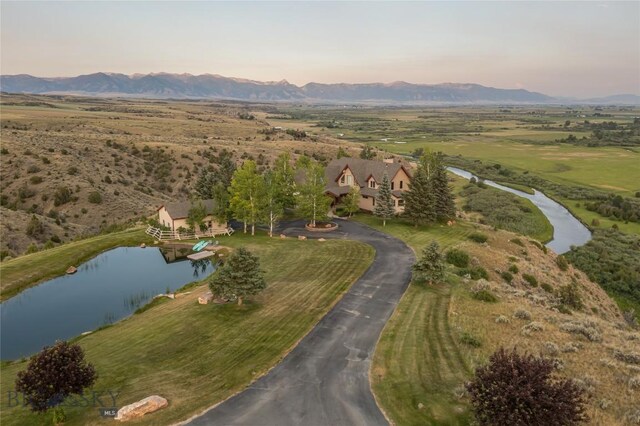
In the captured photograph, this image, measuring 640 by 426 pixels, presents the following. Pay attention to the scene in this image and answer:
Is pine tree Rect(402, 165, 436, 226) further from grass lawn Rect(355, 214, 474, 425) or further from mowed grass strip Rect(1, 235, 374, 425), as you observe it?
grass lawn Rect(355, 214, 474, 425)

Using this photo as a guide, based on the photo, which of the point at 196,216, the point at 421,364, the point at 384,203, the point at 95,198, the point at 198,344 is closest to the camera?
the point at 421,364

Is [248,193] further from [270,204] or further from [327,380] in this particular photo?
[327,380]

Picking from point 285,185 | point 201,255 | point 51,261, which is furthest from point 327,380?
point 285,185

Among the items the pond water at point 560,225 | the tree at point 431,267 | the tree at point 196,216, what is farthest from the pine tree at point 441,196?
the tree at point 196,216

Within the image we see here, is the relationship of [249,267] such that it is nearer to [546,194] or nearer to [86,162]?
[86,162]

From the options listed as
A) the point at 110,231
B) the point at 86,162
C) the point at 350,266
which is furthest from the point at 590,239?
→ the point at 86,162

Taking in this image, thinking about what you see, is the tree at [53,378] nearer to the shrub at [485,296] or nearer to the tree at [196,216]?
the shrub at [485,296]

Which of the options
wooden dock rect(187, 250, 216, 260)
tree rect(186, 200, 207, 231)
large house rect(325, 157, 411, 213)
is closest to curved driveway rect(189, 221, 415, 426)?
wooden dock rect(187, 250, 216, 260)

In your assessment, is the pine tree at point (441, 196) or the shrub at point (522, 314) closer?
the shrub at point (522, 314)
